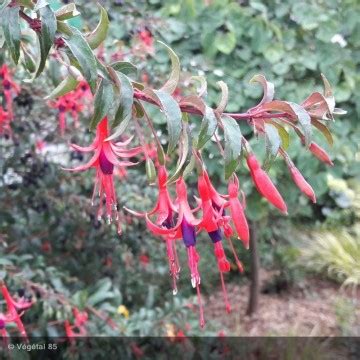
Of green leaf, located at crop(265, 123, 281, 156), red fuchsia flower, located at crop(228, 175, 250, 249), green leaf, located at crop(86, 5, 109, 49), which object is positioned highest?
green leaf, located at crop(86, 5, 109, 49)

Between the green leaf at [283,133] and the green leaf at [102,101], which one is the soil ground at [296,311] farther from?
the green leaf at [102,101]

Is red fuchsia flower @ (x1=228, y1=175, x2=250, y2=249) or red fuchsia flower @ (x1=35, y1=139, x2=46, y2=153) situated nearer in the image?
red fuchsia flower @ (x1=228, y1=175, x2=250, y2=249)

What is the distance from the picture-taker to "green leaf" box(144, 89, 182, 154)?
45cm

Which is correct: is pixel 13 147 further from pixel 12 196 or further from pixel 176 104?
pixel 176 104

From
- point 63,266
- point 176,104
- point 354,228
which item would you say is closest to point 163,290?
point 63,266

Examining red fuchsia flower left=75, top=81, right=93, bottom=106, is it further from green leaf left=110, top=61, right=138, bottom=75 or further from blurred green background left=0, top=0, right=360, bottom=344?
green leaf left=110, top=61, right=138, bottom=75

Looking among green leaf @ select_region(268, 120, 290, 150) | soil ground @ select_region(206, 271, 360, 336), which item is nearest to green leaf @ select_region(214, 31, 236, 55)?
soil ground @ select_region(206, 271, 360, 336)

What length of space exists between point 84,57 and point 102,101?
1.4 inches

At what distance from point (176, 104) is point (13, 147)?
4.26 ft

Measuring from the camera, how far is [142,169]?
2.31 m

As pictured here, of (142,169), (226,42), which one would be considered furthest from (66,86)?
(142,169)

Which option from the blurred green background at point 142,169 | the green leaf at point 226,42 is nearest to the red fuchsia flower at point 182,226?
the blurred green background at point 142,169

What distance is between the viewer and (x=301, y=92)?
2.14 metres

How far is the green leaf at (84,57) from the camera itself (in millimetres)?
459
